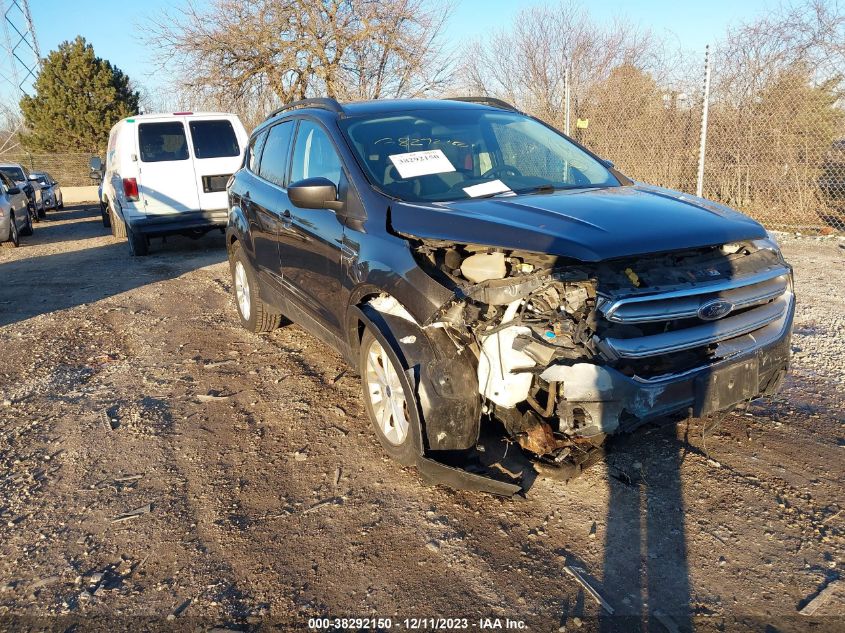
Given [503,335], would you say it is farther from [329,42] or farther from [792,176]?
[329,42]

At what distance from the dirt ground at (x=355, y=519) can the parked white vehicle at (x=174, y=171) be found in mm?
6002

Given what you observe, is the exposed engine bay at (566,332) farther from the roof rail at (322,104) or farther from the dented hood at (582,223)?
the roof rail at (322,104)

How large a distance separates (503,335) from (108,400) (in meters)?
3.20

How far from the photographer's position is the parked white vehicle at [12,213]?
41.8 feet

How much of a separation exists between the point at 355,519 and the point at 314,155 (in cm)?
248

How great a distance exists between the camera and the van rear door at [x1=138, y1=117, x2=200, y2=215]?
10.6 m

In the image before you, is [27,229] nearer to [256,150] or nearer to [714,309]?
[256,150]

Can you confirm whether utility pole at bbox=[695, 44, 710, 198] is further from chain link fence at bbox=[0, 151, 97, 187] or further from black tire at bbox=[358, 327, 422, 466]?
chain link fence at bbox=[0, 151, 97, 187]

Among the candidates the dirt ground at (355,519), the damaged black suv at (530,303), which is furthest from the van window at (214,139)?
the damaged black suv at (530,303)

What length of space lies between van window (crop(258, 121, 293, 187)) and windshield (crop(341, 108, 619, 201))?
2.97 feet

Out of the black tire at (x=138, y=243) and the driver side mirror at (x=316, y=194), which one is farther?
the black tire at (x=138, y=243)

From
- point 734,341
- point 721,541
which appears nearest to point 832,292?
point 734,341

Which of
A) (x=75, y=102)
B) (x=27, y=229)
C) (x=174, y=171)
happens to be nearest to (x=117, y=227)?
(x=27, y=229)

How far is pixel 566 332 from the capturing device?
2.94m
